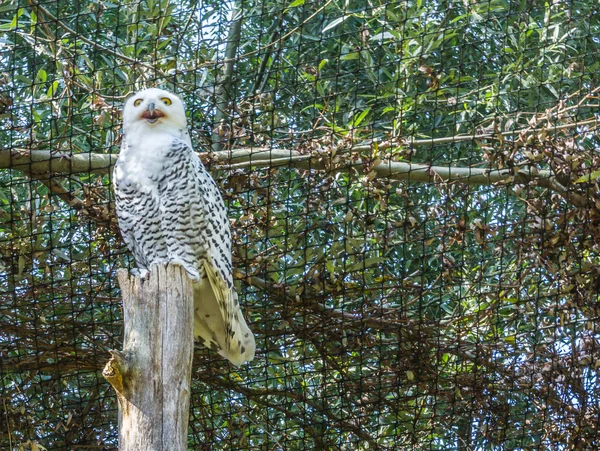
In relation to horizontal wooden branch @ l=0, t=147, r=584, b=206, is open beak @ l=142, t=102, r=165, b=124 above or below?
below

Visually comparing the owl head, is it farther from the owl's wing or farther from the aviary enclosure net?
the aviary enclosure net

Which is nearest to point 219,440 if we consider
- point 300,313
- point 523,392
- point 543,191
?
point 300,313

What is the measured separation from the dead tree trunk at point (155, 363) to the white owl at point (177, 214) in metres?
0.74

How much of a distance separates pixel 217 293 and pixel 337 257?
0.86 metres

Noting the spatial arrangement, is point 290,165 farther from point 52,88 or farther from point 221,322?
point 52,88

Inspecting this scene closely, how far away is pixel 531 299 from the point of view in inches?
167

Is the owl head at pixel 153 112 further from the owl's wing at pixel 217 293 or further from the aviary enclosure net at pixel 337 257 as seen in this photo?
the aviary enclosure net at pixel 337 257

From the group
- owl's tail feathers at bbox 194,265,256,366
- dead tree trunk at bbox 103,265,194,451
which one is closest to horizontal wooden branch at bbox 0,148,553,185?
owl's tail feathers at bbox 194,265,256,366

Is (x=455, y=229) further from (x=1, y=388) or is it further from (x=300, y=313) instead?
(x=1, y=388)

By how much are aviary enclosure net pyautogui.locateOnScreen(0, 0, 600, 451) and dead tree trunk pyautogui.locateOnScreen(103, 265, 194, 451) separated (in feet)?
4.59

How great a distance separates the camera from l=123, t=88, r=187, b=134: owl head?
3611mm

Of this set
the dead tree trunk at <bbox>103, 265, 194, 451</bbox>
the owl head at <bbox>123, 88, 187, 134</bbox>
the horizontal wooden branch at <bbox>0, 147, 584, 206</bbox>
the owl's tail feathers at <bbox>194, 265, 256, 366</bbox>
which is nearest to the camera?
the dead tree trunk at <bbox>103, 265, 194, 451</bbox>

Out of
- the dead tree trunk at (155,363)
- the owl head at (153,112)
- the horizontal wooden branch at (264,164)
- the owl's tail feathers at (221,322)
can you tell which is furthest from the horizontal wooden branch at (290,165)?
the dead tree trunk at (155,363)

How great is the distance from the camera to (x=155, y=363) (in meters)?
2.62
